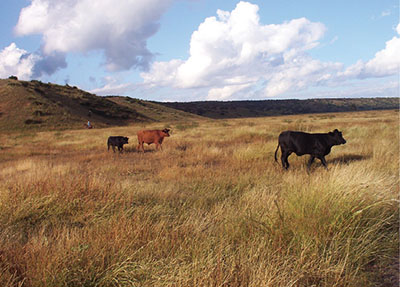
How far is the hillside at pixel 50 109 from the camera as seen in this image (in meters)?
40.3

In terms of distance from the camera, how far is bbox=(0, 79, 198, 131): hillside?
40.3m

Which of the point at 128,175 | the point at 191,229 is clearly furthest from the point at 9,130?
the point at 191,229

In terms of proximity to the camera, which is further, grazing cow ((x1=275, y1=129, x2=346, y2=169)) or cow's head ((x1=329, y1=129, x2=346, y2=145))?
cow's head ((x1=329, y1=129, x2=346, y2=145))

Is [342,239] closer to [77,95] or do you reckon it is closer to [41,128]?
[41,128]

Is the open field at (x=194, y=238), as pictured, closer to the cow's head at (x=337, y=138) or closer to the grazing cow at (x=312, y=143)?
the grazing cow at (x=312, y=143)

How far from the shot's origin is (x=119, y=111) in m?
59.8

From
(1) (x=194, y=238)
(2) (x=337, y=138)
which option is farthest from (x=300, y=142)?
(1) (x=194, y=238)

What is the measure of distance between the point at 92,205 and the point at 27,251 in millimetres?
1509

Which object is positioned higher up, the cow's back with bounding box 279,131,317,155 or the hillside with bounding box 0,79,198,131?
the hillside with bounding box 0,79,198,131

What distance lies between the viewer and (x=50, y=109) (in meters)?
45.2

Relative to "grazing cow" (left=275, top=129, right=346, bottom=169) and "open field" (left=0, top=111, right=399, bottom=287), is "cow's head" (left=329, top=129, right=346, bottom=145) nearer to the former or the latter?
"grazing cow" (left=275, top=129, right=346, bottom=169)

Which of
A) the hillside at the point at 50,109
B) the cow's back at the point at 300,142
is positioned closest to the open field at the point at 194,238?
the cow's back at the point at 300,142

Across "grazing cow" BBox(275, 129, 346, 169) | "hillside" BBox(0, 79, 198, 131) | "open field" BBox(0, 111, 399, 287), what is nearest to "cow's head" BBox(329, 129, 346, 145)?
"grazing cow" BBox(275, 129, 346, 169)

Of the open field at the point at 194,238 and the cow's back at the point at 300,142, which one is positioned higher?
the cow's back at the point at 300,142
